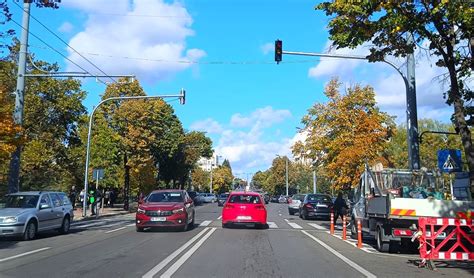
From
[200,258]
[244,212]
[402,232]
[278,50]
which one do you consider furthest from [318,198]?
[200,258]

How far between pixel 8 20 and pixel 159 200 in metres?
8.57

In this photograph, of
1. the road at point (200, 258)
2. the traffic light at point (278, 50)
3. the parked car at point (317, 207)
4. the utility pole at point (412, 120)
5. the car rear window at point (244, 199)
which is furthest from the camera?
the parked car at point (317, 207)

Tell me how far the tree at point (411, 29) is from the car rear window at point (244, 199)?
340 inches

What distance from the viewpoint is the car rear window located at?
69.9 feet

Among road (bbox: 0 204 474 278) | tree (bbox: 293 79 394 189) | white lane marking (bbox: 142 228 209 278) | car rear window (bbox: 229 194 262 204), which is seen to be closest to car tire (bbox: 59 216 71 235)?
road (bbox: 0 204 474 278)

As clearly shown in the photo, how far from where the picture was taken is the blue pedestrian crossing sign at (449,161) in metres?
16.6

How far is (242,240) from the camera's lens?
16.3 meters

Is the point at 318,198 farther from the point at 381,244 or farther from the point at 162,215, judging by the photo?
the point at 381,244

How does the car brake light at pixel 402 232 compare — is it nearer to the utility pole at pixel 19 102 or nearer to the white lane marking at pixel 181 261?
the white lane marking at pixel 181 261

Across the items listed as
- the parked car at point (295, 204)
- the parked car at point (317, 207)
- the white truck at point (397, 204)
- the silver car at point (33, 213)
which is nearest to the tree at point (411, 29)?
the white truck at point (397, 204)

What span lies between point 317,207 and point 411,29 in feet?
58.9

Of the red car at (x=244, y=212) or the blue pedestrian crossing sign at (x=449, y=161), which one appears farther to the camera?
the red car at (x=244, y=212)

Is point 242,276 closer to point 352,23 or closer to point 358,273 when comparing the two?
point 358,273

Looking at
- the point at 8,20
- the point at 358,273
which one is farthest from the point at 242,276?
the point at 8,20
